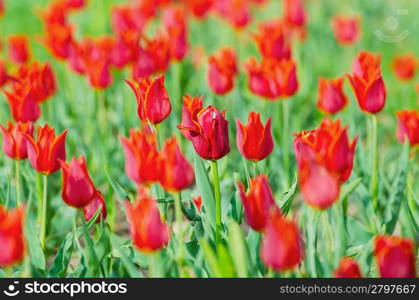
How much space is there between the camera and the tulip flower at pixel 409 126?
9.66ft

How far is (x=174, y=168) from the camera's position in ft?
6.90

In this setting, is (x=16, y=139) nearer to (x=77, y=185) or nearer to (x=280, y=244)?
(x=77, y=185)

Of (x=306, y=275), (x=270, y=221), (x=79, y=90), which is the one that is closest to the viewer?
(x=270, y=221)

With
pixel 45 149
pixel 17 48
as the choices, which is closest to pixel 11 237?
pixel 45 149

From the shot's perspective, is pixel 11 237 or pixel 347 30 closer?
pixel 11 237

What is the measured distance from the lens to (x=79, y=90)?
4.56 metres

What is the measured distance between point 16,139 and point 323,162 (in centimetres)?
109

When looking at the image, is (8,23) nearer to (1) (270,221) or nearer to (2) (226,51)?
(2) (226,51)

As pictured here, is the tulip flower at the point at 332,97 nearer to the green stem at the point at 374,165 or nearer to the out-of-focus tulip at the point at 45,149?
the green stem at the point at 374,165

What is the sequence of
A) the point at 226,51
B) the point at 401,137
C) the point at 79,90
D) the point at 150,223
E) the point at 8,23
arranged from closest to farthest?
the point at 150,223 → the point at 401,137 → the point at 226,51 → the point at 79,90 → the point at 8,23

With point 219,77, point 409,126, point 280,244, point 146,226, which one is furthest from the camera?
point 219,77

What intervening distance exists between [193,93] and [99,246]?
2.30 meters

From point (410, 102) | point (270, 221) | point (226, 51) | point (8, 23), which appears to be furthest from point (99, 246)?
point (8, 23)

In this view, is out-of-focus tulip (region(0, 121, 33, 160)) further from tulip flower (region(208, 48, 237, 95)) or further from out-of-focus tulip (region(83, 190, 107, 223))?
tulip flower (region(208, 48, 237, 95))
